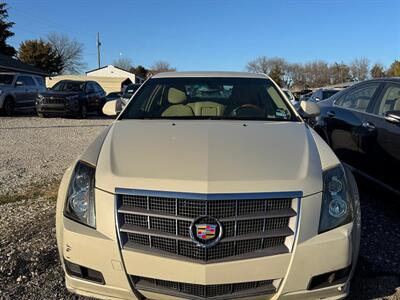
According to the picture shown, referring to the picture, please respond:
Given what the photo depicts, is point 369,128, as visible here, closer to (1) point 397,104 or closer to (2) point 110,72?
(1) point 397,104

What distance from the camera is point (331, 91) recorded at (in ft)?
49.9

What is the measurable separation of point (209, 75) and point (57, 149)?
5.93 m

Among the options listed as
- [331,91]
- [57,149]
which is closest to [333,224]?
[57,149]

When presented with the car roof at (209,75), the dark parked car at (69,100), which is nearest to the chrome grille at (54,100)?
the dark parked car at (69,100)

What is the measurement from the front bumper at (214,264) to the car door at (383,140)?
243 centimetres

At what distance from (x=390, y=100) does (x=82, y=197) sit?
4146 millimetres

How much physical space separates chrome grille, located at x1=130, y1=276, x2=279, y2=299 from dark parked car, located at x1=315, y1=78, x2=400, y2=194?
8.94 feet

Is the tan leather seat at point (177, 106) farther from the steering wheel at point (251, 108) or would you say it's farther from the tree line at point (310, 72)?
the tree line at point (310, 72)

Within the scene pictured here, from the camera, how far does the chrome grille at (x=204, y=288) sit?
2.43 meters

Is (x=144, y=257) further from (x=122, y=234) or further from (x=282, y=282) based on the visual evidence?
(x=282, y=282)

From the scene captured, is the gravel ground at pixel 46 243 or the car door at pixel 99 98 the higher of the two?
the car door at pixel 99 98

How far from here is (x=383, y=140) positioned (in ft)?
16.0

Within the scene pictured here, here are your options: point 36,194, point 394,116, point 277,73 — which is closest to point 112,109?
point 36,194

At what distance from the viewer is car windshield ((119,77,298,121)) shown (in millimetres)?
4059
